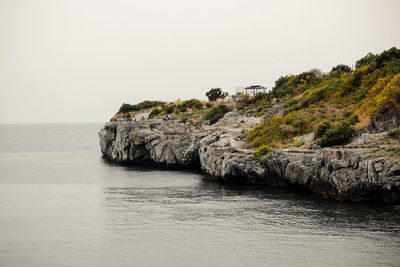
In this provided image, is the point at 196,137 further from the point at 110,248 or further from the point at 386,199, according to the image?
the point at 110,248

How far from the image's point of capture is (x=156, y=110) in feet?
311

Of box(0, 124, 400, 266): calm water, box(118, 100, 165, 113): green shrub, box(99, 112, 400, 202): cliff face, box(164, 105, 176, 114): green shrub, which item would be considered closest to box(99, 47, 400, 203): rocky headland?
box(99, 112, 400, 202): cliff face

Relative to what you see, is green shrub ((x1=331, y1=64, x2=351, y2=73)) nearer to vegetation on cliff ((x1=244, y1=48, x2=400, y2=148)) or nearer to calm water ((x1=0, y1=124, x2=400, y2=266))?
vegetation on cliff ((x1=244, y1=48, x2=400, y2=148))

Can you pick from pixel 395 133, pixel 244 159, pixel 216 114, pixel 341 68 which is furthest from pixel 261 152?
pixel 341 68

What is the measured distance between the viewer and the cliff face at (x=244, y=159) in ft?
111

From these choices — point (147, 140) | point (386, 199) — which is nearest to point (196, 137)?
point (147, 140)

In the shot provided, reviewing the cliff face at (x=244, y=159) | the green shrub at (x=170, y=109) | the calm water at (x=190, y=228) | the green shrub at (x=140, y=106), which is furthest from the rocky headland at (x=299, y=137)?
the green shrub at (x=140, y=106)

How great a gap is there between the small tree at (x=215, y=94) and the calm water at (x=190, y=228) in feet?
191

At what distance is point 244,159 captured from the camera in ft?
158

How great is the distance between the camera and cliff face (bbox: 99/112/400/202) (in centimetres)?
3394

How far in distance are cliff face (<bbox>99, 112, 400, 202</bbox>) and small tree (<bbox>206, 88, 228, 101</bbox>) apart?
2940 cm

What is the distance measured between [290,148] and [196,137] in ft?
75.2

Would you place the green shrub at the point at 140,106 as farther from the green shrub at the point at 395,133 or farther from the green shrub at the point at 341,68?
the green shrub at the point at 395,133

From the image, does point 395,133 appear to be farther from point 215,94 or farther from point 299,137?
point 215,94
